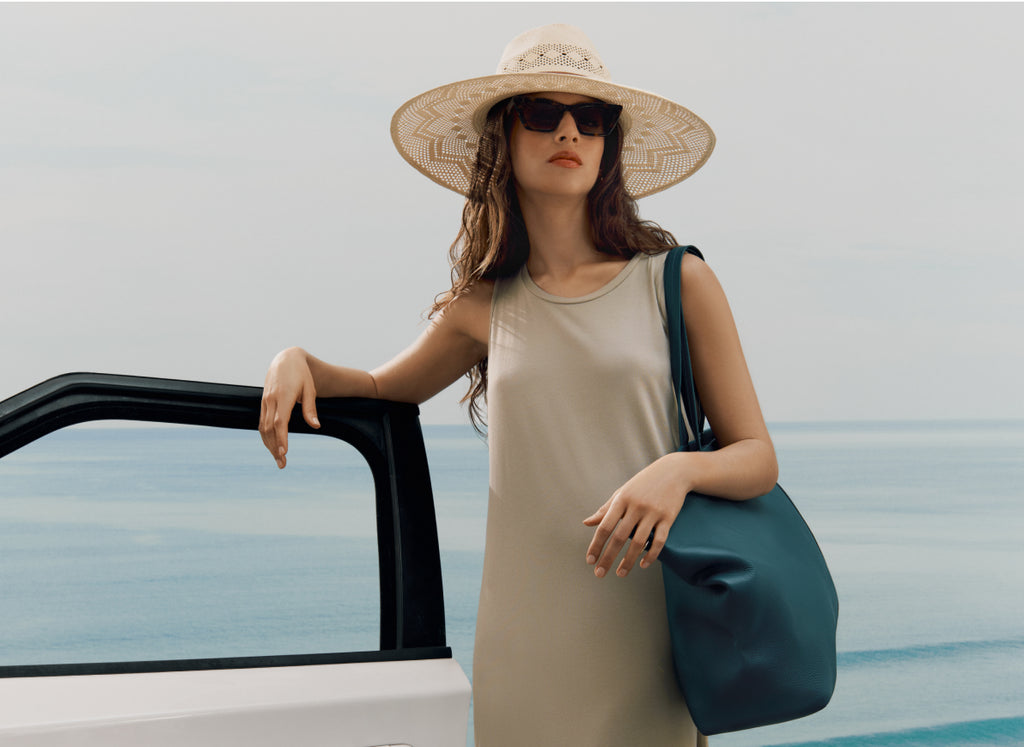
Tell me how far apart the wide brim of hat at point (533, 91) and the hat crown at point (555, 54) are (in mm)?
39

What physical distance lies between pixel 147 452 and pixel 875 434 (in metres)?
23.3

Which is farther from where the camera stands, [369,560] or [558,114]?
[369,560]

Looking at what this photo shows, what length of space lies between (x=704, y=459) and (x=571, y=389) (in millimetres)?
276

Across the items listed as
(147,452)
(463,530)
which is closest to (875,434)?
(463,530)

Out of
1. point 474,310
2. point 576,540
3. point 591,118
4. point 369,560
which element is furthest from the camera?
point 369,560

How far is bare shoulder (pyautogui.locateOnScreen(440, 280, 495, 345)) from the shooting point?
184cm

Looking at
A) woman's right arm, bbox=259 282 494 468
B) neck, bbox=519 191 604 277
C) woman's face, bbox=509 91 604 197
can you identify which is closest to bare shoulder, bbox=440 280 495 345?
woman's right arm, bbox=259 282 494 468

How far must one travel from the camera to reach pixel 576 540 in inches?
63.1

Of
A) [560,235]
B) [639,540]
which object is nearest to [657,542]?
[639,540]

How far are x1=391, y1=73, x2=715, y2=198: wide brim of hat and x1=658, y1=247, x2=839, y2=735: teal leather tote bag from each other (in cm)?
75

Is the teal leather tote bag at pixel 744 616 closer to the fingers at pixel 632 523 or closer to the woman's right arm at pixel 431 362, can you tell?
the fingers at pixel 632 523

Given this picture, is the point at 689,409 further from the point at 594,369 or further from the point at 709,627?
the point at 709,627

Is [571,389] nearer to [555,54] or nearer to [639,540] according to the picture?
[639,540]

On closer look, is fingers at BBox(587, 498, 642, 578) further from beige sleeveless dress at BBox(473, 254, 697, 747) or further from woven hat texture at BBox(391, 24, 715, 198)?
woven hat texture at BBox(391, 24, 715, 198)
